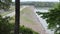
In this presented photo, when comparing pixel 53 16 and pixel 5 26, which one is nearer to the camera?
pixel 53 16

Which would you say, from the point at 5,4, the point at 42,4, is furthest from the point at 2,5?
the point at 42,4

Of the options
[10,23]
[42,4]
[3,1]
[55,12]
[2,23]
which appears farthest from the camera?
[10,23]

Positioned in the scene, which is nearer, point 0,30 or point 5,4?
point 5,4

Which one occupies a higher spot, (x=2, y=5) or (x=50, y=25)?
(x=2, y=5)

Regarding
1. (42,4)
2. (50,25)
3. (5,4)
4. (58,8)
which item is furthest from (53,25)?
(5,4)

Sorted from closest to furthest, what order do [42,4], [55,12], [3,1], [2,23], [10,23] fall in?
[55,12] < [42,4] < [3,1] < [2,23] < [10,23]

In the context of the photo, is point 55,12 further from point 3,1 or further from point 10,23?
point 10,23

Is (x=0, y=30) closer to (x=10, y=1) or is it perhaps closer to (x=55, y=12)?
(x=10, y=1)

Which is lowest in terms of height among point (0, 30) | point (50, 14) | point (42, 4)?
point (0, 30)

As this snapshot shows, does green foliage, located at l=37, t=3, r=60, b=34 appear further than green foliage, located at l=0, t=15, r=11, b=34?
No

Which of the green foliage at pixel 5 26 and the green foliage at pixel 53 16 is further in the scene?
the green foliage at pixel 5 26
